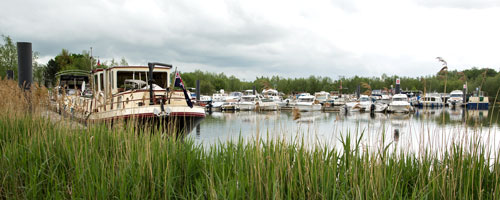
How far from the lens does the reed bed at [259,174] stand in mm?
2885

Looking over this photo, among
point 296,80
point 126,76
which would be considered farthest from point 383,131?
point 296,80

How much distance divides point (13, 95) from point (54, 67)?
52588 mm

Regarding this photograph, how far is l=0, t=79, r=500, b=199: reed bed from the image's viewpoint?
2.88 meters

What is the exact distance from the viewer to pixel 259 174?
2828 mm

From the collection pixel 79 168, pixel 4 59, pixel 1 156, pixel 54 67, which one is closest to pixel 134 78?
pixel 1 156

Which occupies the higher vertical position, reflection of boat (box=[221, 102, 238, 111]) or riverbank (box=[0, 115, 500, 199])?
riverbank (box=[0, 115, 500, 199])

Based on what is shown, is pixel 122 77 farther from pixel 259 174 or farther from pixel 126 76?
pixel 259 174

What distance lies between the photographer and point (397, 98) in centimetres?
4338

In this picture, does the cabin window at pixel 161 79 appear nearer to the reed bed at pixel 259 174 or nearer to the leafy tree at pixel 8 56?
the reed bed at pixel 259 174

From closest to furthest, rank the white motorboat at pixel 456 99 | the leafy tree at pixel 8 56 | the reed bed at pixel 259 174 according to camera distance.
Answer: the reed bed at pixel 259 174
the leafy tree at pixel 8 56
the white motorboat at pixel 456 99

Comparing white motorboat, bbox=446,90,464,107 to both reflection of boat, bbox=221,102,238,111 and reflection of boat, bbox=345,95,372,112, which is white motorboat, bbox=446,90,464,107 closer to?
reflection of boat, bbox=345,95,372,112

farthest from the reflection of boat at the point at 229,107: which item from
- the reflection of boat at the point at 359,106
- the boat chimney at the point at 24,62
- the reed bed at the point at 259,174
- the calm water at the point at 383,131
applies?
the reed bed at the point at 259,174

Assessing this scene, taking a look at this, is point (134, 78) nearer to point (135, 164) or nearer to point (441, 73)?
point (135, 164)

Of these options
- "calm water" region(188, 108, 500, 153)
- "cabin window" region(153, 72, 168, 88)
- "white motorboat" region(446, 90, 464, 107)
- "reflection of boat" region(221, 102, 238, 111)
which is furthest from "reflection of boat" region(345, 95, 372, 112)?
"white motorboat" region(446, 90, 464, 107)
